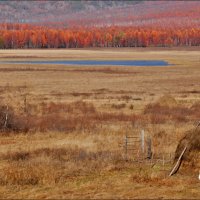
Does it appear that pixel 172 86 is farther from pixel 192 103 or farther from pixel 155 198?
pixel 155 198

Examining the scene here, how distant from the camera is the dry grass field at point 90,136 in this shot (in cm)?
1798

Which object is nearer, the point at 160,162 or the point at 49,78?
the point at 160,162

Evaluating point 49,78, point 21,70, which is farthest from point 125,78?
point 21,70

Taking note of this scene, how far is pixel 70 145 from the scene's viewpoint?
28047 millimetres

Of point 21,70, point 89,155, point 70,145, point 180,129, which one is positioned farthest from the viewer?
point 21,70

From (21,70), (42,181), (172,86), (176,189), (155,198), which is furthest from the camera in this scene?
(21,70)

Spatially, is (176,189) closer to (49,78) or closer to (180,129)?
(180,129)

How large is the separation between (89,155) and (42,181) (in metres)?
5.68

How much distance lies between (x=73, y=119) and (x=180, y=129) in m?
8.64

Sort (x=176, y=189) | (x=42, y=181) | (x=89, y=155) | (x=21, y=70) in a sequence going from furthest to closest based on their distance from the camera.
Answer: (x=21, y=70), (x=89, y=155), (x=42, y=181), (x=176, y=189)

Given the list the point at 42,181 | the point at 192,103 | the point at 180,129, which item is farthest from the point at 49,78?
the point at 42,181

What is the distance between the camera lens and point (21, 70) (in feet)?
292

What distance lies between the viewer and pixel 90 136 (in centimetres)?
3103

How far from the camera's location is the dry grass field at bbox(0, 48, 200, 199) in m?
18.0
